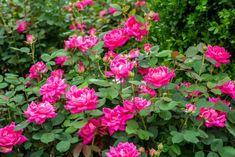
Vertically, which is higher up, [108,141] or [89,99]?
[89,99]

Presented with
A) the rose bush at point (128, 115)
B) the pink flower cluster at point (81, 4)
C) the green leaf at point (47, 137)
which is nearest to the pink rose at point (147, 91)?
the rose bush at point (128, 115)

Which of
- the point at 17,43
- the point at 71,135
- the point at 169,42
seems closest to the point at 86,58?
the point at 71,135

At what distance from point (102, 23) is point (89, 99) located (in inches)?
74.0

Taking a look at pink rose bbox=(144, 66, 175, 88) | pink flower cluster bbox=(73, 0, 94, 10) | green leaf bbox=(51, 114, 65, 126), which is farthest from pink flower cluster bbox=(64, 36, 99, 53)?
pink flower cluster bbox=(73, 0, 94, 10)

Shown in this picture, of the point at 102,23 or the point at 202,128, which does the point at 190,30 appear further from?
the point at 102,23

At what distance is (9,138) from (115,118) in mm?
456

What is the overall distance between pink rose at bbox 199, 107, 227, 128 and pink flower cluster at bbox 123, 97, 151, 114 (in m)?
0.23

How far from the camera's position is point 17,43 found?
340cm

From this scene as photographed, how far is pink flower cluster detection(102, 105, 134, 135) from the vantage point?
72.5 inches


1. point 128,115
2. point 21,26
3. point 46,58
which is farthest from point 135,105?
point 21,26

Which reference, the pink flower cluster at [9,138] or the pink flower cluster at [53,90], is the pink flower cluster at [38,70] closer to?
the pink flower cluster at [53,90]

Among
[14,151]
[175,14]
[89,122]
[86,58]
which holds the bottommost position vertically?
[14,151]

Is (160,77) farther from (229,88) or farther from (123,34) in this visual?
(123,34)

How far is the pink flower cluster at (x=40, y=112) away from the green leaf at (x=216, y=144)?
67cm
